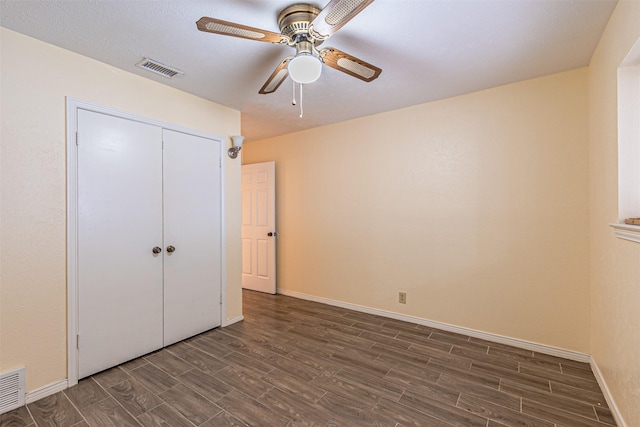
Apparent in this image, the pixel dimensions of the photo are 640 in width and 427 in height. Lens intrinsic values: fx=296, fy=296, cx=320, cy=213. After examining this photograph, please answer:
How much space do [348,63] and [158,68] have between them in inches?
63.3

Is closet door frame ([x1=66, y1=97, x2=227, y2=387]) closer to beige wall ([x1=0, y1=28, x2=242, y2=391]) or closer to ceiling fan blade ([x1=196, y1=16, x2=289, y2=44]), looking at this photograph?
beige wall ([x1=0, y1=28, x2=242, y2=391])

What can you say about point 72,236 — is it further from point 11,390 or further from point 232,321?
point 232,321

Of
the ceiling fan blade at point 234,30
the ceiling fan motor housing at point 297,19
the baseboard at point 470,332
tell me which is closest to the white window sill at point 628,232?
the baseboard at point 470,332

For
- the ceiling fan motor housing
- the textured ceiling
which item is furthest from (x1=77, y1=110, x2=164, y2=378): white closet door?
the ceiling fan motor housing

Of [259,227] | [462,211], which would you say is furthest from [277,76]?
[259,227]

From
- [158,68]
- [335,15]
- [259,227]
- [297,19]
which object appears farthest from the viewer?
[259,227]

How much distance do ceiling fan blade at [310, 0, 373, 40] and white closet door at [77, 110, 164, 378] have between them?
1.84 meters

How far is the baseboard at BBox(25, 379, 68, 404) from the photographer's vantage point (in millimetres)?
1955

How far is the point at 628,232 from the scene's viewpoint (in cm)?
153

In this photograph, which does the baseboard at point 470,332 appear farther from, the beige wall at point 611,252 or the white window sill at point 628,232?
the white window sill at point 628,232

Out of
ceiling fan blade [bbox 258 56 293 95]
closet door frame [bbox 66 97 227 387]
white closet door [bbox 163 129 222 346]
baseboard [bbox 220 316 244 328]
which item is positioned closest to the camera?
ceiling fan blade [bbox 258 56 293 95]

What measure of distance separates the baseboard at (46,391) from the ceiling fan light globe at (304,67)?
8.68ft

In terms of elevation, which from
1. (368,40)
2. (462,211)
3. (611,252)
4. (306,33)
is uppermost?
(368,40)

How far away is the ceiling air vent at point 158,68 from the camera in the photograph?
7.59 ft
